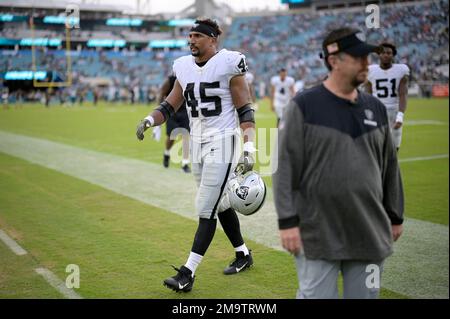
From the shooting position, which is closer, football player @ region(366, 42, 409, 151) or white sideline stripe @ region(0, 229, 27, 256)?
white sideline stripe @ region(0, 229, 27, 256)

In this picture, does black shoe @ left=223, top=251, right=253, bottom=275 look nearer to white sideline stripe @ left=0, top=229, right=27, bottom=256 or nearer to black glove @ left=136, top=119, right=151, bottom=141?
black glove @ left=136, top=119, right=151, bottom=141

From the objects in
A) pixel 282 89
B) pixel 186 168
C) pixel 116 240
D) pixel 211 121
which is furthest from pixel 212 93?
pixel 282 89

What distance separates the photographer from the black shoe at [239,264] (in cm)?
445

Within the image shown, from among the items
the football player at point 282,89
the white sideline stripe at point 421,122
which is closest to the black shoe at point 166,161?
the football player at point 282,89

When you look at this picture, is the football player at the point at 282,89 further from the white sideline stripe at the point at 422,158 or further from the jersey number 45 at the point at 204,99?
the jersey number 45 at the point at 204,99

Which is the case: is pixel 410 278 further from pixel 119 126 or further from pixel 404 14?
pixel 404 14

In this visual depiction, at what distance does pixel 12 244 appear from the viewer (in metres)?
5.26

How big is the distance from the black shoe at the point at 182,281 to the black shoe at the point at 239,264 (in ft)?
1.65

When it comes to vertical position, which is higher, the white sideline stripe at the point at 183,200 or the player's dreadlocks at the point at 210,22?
the player's dreadlocks at the point at 210,22

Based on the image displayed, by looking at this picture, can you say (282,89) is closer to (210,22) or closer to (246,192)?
(210,22)

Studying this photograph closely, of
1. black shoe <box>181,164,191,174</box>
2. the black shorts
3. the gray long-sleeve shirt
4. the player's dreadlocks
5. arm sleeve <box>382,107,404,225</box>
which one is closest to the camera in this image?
the gray long-sleeve shirt

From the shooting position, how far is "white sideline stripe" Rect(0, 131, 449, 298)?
168 inches

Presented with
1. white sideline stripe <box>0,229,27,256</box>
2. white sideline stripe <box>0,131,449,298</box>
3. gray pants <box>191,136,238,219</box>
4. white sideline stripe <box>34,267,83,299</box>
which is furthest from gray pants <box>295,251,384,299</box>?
white sideline stripe <box>0,229,27,256</box>

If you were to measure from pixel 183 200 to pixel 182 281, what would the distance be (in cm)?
341
